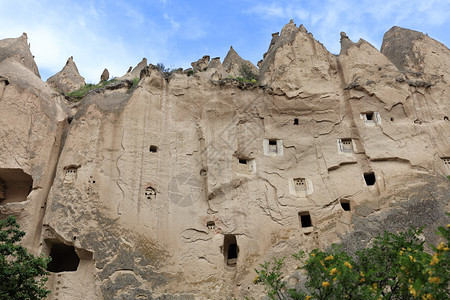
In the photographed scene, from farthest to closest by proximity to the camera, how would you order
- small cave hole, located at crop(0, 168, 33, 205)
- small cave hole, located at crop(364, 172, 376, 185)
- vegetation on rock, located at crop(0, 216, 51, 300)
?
small cave hole, located at crop(364, 172, 376, 185) → small cave hole, located at crop(0, 168, 33, 205) → vegetation on rock, located at crop(0, 216, 51, 300)

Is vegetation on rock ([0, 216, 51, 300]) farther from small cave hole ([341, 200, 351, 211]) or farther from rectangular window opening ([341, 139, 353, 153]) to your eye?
rectangular window opening ([341, 139, 353, 153])

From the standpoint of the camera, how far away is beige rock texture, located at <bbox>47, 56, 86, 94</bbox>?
2070cm

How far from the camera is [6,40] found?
58.2 feet

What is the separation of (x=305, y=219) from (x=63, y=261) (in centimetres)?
835

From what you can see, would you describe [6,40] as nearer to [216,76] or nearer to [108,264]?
[216,76]

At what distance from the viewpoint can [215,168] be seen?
47.4 ft

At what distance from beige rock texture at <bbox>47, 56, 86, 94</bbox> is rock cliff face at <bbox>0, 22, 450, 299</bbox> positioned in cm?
332

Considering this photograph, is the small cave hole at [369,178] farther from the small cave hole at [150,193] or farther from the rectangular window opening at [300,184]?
the small cave hole at [150,193]

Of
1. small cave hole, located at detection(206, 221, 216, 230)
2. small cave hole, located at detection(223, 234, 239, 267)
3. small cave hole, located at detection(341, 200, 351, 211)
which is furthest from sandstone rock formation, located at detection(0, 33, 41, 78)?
small cave hole, located at detection(341, 200, 351, 211)

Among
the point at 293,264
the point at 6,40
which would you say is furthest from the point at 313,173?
the point at 6,40

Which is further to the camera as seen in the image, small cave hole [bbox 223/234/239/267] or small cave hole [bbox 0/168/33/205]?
small cave hole [bbox 0/168/33/205]

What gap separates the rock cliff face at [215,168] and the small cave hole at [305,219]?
0.05m

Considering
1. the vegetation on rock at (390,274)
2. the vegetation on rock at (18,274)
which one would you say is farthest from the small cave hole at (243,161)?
the vegetation on rock at (18,274)

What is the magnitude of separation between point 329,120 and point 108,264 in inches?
382
